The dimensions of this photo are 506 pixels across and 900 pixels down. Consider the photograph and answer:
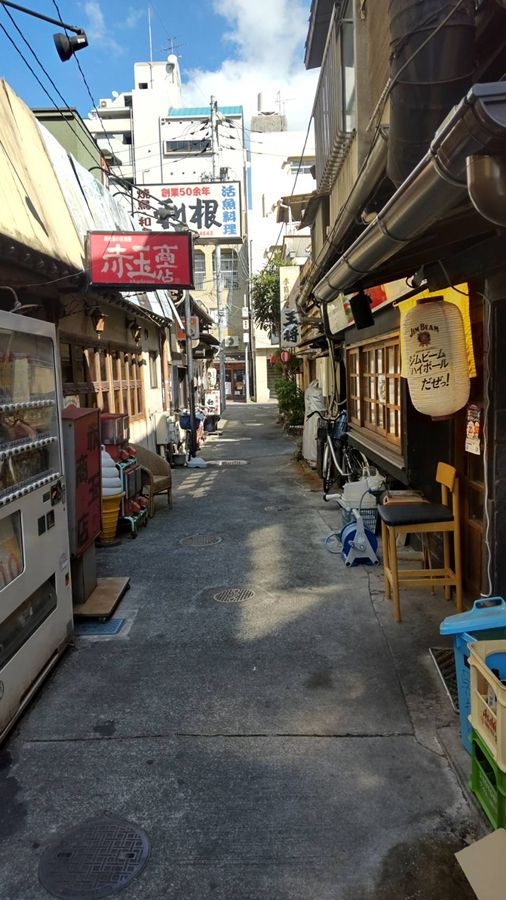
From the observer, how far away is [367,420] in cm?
1020

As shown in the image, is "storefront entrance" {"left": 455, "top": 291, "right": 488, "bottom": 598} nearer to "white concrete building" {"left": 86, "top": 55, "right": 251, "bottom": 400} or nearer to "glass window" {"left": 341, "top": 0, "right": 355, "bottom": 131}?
"glass window" {"left": 341, "top": 0, "right": 355, "bottom": 131}

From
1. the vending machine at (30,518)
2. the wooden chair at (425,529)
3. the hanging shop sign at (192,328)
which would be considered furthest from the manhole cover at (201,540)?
the hanging shop sign at (192,328)

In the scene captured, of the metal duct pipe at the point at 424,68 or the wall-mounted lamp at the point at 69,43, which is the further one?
the wall-mounted lamp at the point at 69,43

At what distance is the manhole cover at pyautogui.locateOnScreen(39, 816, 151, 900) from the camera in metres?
Answer: 2.50

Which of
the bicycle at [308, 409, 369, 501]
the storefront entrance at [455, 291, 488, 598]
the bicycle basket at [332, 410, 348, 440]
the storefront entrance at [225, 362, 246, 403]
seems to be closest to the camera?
the storefront entrance at [455, 291, 488, 598]

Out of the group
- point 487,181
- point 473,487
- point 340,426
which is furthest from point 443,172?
point 340,426

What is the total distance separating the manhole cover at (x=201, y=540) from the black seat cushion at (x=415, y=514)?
125 inches

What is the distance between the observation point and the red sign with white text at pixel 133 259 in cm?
735

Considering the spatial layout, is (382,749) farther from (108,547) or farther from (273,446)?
(273,446)

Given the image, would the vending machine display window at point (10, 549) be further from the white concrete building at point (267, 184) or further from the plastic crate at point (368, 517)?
the white concrete building at point (267, 184)

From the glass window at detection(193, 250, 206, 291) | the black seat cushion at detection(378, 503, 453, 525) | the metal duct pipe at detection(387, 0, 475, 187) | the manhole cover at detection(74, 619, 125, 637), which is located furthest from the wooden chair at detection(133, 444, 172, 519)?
the glass window at detection(193, 250, 206, 291)

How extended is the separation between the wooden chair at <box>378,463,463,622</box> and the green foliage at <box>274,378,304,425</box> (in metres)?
12.8

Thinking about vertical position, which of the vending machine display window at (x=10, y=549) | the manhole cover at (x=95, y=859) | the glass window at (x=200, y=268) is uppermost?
the glass window at (x=200, y=268)

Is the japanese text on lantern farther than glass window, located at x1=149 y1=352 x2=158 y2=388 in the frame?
No
